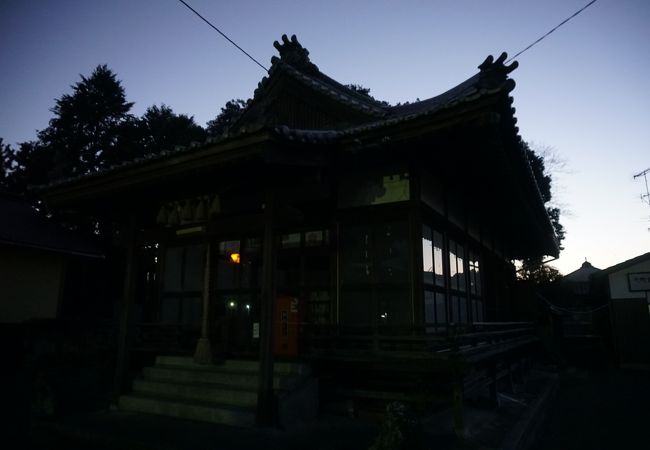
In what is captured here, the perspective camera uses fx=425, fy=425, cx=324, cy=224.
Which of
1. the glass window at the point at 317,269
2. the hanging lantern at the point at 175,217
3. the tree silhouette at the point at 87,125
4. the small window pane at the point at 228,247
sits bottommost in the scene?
the glass window at the point at 317,269

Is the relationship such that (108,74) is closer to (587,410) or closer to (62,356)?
(62,356)

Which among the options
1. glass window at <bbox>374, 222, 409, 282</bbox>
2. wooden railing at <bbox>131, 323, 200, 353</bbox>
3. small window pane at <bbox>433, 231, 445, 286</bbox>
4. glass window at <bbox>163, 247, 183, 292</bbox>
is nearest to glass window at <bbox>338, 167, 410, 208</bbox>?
glass window at <bbox>374, 222, 409, 282</bbox>

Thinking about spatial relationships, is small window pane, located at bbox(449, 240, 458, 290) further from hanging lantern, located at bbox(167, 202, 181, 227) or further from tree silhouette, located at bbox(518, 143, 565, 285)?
tree silhouette, located at bbox(518, 143, 565, 285)

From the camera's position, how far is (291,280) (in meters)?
9.74

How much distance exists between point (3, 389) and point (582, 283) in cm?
4363

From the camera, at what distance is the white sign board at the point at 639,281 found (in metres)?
19.2

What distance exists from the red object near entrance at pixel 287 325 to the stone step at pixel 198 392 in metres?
1.22

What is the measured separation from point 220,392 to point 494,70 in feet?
23.0

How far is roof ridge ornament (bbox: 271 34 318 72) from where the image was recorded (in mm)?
12383

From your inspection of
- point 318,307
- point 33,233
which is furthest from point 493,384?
point 33,233

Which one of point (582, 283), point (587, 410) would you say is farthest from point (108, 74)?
point (582, 283)

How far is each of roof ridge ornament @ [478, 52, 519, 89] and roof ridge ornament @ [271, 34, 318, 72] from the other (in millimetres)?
6725

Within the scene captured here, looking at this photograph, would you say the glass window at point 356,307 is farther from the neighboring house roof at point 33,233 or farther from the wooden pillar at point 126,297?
the neighboring house roof at point 33,233

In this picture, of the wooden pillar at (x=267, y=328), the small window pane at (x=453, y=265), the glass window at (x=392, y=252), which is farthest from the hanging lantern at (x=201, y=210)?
the small window pane at (x=453, y=265)
